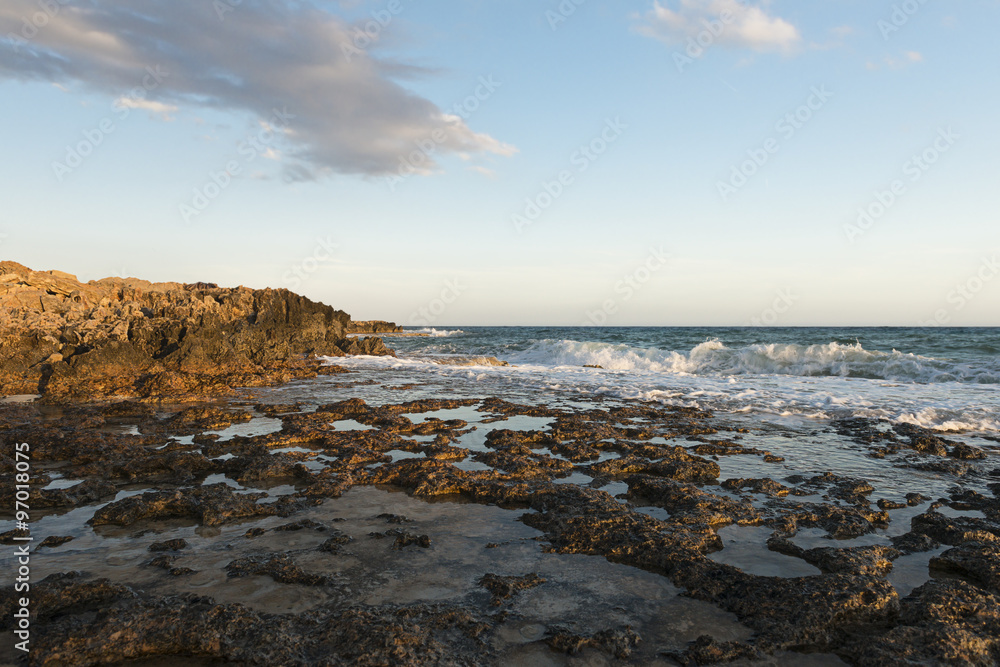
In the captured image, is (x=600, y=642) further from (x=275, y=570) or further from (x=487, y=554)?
(x=275, y=570)

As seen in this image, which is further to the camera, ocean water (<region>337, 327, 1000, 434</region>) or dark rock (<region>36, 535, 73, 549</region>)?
ocean water (<region>337, 327, 1000, 434</region>)

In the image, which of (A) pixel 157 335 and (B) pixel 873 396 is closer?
(B) pixel 873 396

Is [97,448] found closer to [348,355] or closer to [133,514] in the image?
[133,514]

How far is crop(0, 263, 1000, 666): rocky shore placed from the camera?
3031 millimetres

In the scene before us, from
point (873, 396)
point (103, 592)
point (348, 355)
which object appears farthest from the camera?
point (348, 355)

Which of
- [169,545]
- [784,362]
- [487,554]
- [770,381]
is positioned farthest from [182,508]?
[784,362]

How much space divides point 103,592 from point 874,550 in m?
5.82

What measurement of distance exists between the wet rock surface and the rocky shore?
20 millimetres

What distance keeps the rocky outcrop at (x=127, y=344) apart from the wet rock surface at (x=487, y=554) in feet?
19.8

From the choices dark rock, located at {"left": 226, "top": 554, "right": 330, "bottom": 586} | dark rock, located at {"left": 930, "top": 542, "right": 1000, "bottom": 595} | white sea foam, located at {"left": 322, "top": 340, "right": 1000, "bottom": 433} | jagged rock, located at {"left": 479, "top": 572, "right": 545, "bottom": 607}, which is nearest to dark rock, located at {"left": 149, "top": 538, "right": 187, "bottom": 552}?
dark rock, located at {"left": 226, "top": 554, "right": 330, "bottom": 586}

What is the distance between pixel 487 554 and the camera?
426 centimetres

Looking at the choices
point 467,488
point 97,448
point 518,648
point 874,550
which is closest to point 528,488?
point 467,488

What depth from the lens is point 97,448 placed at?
23.8 feet

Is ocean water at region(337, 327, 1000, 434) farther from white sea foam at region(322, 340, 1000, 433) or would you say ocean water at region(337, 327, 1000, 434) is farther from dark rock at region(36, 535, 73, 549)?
dark rock at region(36, 535, 73, 549)
